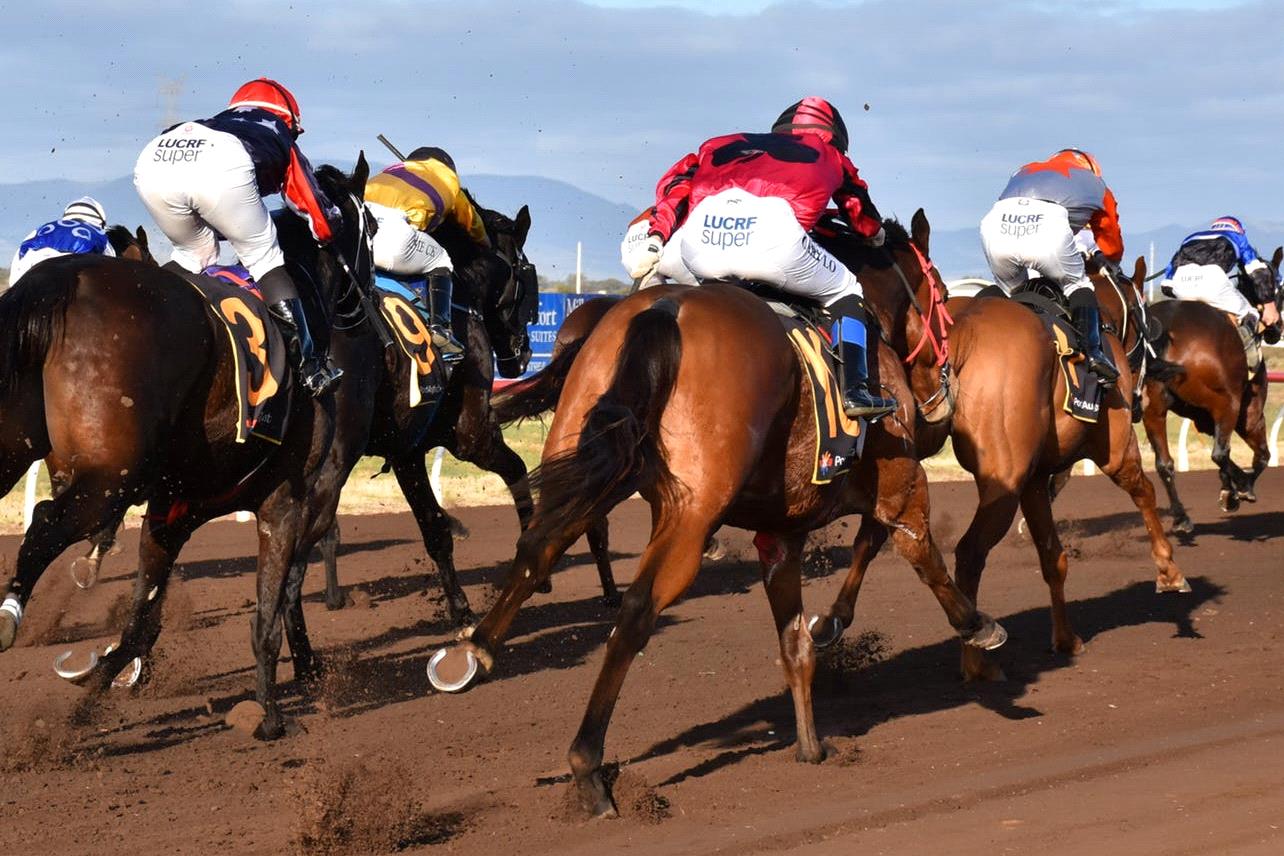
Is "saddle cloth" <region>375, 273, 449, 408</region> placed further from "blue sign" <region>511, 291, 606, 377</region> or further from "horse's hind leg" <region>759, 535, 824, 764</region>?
"blue sign" <region>511, 291, 606, 377</region>

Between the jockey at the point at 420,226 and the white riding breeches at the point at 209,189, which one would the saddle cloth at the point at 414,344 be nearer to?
the jockey at the point at 420,226

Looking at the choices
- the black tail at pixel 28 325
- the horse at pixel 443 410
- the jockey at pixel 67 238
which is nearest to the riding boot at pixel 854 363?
the horse at pixel 443 410

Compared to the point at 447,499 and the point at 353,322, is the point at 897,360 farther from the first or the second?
the point at 447,499

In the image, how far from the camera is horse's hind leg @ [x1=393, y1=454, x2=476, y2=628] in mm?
8789

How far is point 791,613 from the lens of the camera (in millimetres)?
6039

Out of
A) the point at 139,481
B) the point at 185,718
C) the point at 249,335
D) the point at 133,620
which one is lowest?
the point at 185,718

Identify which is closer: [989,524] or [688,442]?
[688,442]

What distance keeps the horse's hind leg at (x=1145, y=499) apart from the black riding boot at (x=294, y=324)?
465 cm

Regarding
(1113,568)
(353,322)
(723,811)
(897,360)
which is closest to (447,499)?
(1113,568)

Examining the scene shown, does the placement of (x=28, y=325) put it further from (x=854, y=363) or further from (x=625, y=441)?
(x=854, y=363)

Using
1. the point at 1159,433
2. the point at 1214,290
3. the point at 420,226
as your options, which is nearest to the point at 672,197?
the point at 420,226

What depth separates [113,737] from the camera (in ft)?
20.6

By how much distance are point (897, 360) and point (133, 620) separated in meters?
3.36

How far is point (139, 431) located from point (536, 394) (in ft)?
4.87
